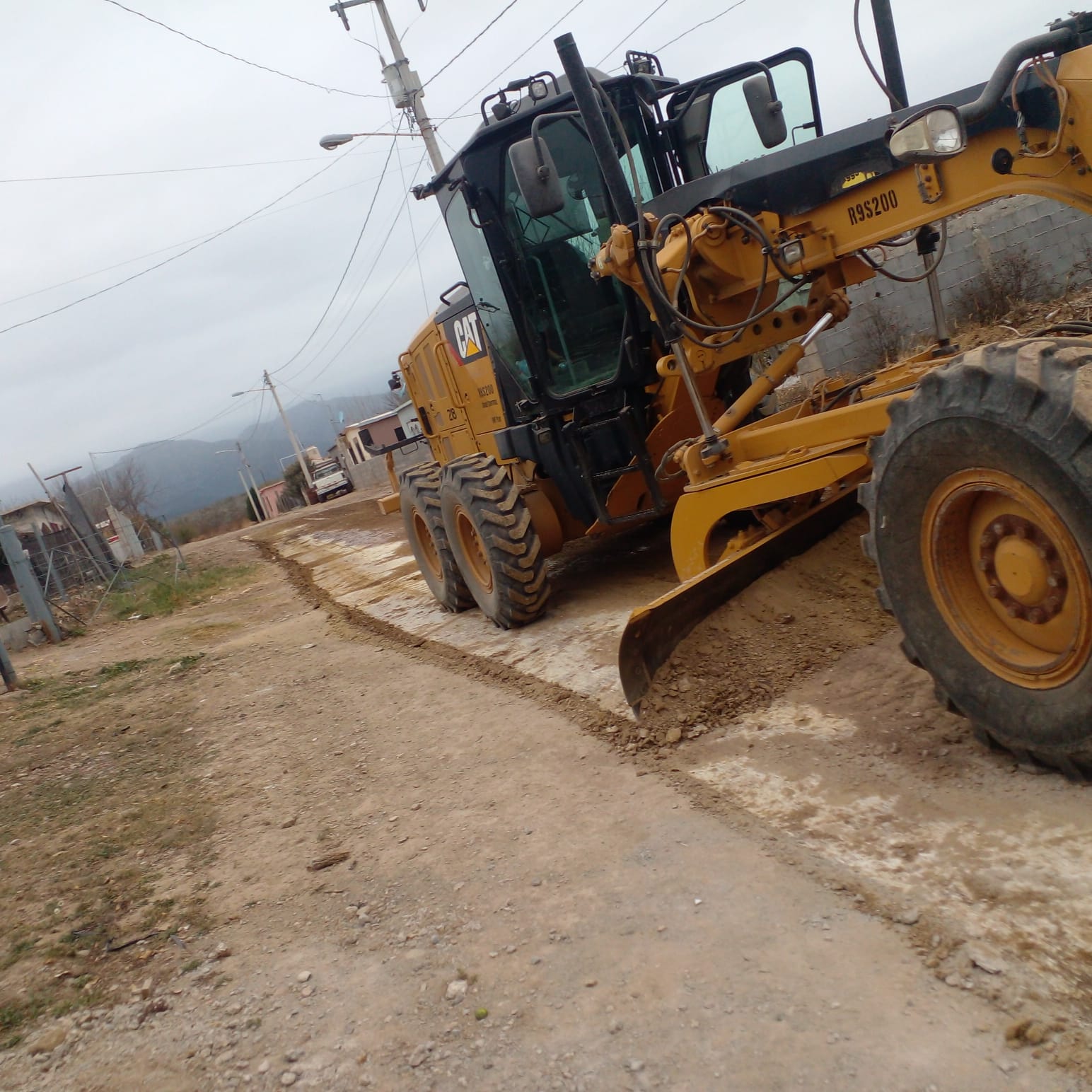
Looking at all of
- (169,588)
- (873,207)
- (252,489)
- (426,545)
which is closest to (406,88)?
(169,588)

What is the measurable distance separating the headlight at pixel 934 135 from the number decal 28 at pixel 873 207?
1.89 feet

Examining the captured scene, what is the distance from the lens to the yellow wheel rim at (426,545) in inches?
341

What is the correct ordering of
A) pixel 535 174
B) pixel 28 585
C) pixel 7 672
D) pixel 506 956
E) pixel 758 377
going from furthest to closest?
pixel 28 585 < pixel 7 672 < pixel 758 377 < pixel 535 174 < pixel 506 956

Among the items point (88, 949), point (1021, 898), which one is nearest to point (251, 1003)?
point (88, 949)

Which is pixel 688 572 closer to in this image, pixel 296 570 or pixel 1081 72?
pixel 1081 72

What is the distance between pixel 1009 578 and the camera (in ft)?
10.2

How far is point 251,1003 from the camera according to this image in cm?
320

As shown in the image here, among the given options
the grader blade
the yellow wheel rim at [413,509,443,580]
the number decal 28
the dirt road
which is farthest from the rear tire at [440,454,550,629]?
the number decal 28

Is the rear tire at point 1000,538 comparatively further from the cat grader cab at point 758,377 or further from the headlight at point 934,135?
the headlight at point 934,135

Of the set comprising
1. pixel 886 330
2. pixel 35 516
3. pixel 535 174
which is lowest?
pixel 886 330

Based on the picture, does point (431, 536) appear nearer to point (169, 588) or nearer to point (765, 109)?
point (765, 109)

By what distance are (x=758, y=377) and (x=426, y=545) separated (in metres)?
4.08

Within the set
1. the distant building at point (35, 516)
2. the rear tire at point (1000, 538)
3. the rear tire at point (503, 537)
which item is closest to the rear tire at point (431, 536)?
the rear tire at point (503, 537)

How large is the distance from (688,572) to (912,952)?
267 centimetres
